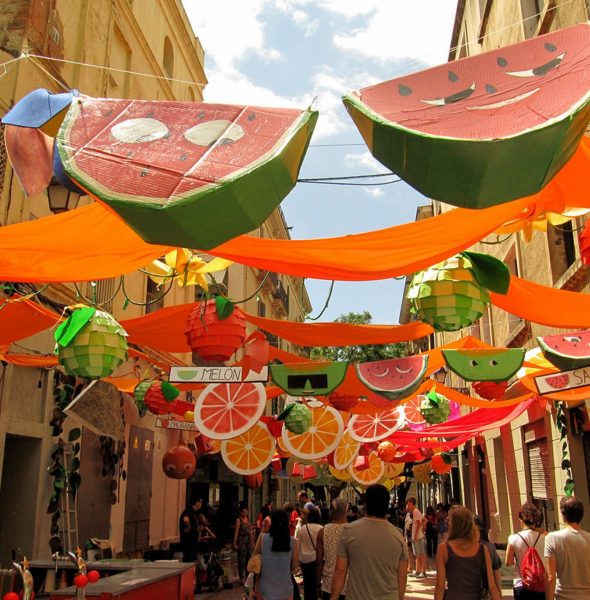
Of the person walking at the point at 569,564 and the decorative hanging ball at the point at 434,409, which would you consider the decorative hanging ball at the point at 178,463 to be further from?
the person walking at the point at 569,564

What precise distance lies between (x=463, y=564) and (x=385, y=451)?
1115 centimetres

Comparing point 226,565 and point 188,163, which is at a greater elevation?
point 188,163

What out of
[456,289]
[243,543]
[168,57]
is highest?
[168,57]

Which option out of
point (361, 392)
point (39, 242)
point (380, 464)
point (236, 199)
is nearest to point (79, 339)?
point (39, 242)

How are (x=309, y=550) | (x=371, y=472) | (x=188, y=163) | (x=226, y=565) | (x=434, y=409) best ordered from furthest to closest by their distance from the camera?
(x=371, y=472)
(x=226, y=565)
(x=434, y=409)
(x=309, y=550)
(x=188, y=163)

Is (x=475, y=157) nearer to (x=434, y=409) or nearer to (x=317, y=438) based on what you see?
(x=434, y=409)

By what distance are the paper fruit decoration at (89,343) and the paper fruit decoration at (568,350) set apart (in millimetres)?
3995

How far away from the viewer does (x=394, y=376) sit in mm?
7906

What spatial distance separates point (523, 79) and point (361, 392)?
7.32 m

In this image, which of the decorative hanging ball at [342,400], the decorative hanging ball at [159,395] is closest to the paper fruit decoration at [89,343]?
the decorative hanging ball at [159,395]

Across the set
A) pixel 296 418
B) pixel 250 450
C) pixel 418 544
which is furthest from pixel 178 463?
pixel 418 544

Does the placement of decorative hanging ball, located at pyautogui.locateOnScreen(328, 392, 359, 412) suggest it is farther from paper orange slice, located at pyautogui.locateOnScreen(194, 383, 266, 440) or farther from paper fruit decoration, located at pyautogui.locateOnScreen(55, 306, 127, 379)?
paper fruit decoration, located at pyautogui.locateOnScreen(55, 306, 127, 379)

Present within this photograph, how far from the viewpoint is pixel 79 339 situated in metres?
5.40

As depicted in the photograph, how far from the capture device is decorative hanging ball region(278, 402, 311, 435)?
34.5 ft
